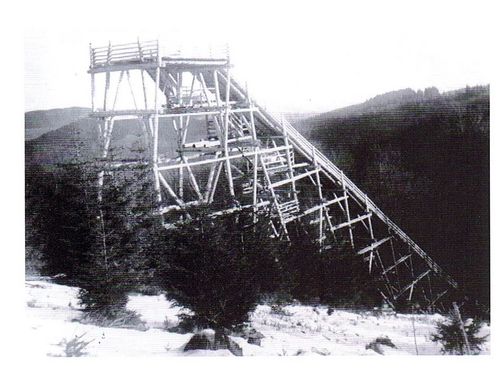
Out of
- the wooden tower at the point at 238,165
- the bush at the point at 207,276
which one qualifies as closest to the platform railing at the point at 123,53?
the wooden tower at the point at 238,165

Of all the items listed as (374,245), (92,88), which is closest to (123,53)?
(92,88)

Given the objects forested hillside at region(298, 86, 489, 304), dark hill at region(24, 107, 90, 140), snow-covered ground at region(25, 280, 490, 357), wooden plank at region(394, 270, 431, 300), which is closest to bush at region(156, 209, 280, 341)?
snow-covered ground at region(25, 280, 490, 357)

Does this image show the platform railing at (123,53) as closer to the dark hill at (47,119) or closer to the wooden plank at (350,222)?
the dark hill at (47,119)

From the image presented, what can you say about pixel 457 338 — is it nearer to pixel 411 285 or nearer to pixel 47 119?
pixel 411 285

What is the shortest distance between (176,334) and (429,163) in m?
6.59

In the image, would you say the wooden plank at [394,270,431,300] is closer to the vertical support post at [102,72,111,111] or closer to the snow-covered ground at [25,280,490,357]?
the snow-covered ground at [25,280,490,357]

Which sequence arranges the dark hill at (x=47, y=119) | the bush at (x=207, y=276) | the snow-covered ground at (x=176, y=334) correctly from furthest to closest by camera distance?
1. the dark hill at (x=47, y=119)
2. the snow-covered ground at (x=176, y=334)
3. the bush at (x=207, y=276)

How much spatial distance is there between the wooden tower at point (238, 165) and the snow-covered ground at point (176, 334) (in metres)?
2.03

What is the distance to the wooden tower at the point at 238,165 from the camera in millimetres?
10727

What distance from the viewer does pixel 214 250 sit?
342 inches

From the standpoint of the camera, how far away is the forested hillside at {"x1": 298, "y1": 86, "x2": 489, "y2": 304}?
10242 millimetres

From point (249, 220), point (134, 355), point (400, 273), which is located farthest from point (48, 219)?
point (400, 273)

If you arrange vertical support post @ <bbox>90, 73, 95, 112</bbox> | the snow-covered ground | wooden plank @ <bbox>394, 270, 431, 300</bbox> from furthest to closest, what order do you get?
wooden plank @ <bbox>394, 270, 431, 300</bbox> → vertical support post @ <bbox>90, 73, 95, 112</bbox> → the snow-covered ground

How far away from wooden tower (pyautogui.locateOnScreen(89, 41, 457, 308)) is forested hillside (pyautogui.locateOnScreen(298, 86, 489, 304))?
1.83 feet
